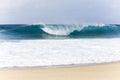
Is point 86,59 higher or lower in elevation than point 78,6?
lower

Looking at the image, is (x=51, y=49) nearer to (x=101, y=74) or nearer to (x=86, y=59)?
(x=86, y=59)

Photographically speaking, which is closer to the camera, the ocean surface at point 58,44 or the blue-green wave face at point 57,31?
the ocean surface at point 58,44

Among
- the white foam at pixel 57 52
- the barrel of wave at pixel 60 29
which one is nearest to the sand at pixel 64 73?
the white foam at pixel 57 52

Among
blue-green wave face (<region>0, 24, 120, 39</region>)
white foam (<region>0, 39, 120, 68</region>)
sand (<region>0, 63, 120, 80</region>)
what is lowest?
sand (<region>0, 63, 120, 80</region>)

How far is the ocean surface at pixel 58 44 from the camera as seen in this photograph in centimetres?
209

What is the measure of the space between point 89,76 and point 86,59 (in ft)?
1.95

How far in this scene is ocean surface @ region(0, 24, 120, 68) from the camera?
6.86 ft

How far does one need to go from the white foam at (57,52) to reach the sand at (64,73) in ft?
0.67

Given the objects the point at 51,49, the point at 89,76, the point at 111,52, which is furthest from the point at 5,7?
the point at 111,52

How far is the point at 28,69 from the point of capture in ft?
5.70

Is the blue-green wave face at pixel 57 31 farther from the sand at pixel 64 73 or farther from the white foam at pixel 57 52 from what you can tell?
the sand at pixel 64 73

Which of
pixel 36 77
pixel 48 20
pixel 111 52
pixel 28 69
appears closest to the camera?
pixel 36 77

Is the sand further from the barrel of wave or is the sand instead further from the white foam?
the barrel of wave

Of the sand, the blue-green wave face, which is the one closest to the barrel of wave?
the blue-green wave face
